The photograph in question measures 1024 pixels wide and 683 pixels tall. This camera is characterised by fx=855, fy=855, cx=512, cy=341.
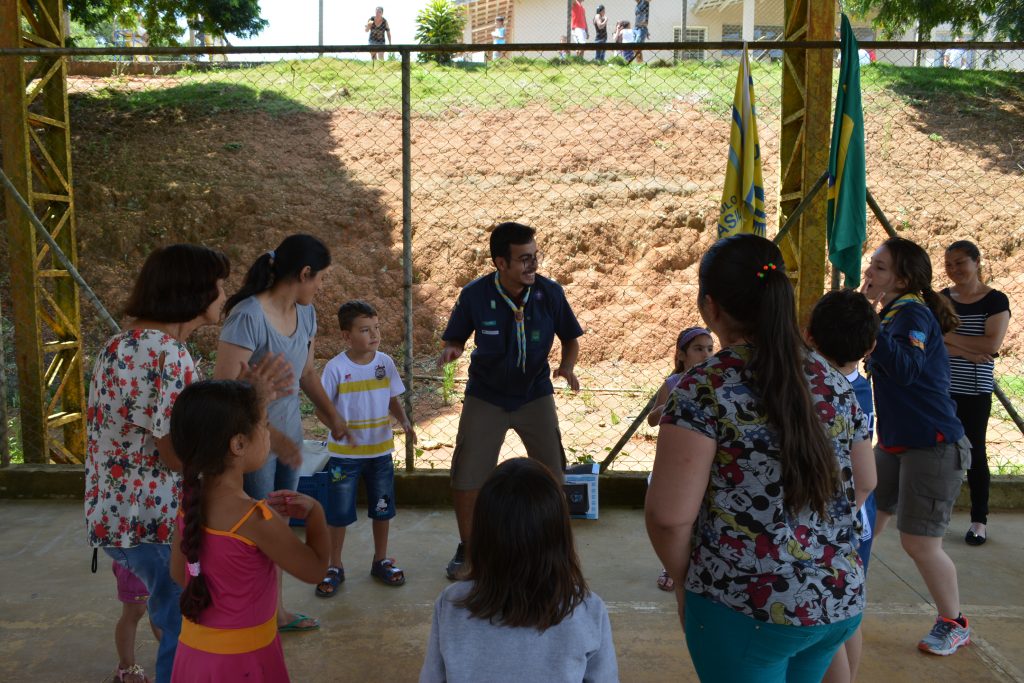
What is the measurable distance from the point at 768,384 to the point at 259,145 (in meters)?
15.7

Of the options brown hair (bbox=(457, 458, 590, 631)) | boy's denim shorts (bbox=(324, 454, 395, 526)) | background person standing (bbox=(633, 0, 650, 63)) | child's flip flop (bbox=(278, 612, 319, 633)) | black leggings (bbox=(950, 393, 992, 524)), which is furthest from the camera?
background person standing (bbox=(633, 0, 650, 63))

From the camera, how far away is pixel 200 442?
228 cm

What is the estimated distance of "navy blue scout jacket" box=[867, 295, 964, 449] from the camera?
332cm

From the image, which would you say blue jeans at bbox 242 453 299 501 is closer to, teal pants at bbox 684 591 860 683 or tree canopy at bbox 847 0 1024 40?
teal pants at bbox 684 591 860 683

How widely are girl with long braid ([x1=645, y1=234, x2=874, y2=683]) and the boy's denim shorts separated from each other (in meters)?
2.64

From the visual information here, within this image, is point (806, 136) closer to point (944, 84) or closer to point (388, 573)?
point (388, 573)

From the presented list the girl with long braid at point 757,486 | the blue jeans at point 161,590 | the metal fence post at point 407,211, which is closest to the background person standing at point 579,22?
the metal fence post at point 407,211

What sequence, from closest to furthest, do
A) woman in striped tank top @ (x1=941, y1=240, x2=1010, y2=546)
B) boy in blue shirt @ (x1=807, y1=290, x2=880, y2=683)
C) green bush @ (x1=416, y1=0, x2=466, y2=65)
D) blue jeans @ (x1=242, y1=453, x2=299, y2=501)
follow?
1. boy in blue shirt @ (x1=807, y1=290, x2=880, y2=683)
2. blue jeans @ (x1=242, y1=453, x2=299, y2=501)
3. woman in striped tank top @ (x1=941, y1=240, x2=1010, y2=546)
4. green bush @ (x1=416, y1=0, x2=466, y2=65)

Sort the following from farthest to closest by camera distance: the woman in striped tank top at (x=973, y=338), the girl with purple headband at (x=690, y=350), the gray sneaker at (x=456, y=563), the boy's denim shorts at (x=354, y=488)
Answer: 1. the woman in striped tank top at (x=973, y=338)
2. the gray sneaker at (x=456, y=563)
3. the boy's denim shorts at (x=354, y=488)
4. the girl with purple headband at (x=690, y=350)

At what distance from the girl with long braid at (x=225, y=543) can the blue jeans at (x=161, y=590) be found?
1.47 feet

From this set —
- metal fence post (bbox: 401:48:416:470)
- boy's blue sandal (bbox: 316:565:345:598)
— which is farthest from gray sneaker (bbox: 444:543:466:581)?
metal fence post (bbox: 401:48:416:470)

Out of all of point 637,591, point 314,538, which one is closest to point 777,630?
point 314,538

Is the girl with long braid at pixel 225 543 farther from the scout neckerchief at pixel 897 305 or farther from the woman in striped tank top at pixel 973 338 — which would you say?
the woman in striped tank top at pixel 973 338

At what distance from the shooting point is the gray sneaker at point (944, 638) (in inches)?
142
